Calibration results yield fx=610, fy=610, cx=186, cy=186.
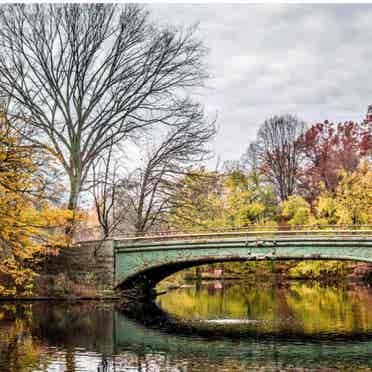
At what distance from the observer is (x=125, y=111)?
97.5 feet

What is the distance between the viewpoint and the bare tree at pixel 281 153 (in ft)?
165

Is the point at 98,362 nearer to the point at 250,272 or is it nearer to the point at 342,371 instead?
the point at 342,371

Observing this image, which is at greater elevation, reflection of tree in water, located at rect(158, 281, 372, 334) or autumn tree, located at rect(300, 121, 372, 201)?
autumn tree, located at rect(300, 121, 372, 201)

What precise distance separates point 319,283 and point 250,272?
6463 mm

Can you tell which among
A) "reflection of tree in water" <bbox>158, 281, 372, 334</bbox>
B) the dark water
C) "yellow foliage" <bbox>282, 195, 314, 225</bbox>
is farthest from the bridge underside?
"yellow foliage" <bbox>282, 195, 314, 225</bbox>

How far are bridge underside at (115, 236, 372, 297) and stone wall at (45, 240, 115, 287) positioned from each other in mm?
449

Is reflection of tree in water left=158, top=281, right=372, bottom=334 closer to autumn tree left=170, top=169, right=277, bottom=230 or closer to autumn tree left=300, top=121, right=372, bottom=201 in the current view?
autumn tree left=170, top=169, right=277, bottom=230

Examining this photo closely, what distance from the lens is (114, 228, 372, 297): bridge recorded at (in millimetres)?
24641

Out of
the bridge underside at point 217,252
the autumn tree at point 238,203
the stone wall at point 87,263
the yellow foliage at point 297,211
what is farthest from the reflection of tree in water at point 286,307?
the yellow foliage at point 297,211

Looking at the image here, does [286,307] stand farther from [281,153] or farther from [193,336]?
[281,153]

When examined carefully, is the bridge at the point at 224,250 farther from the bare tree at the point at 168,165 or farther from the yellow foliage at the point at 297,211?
the yellow foliage at the point at 297,211

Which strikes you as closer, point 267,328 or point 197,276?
point 267,328

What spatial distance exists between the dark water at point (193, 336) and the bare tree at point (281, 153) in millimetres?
21605

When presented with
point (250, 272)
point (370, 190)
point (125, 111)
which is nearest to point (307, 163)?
point (250, 272)
